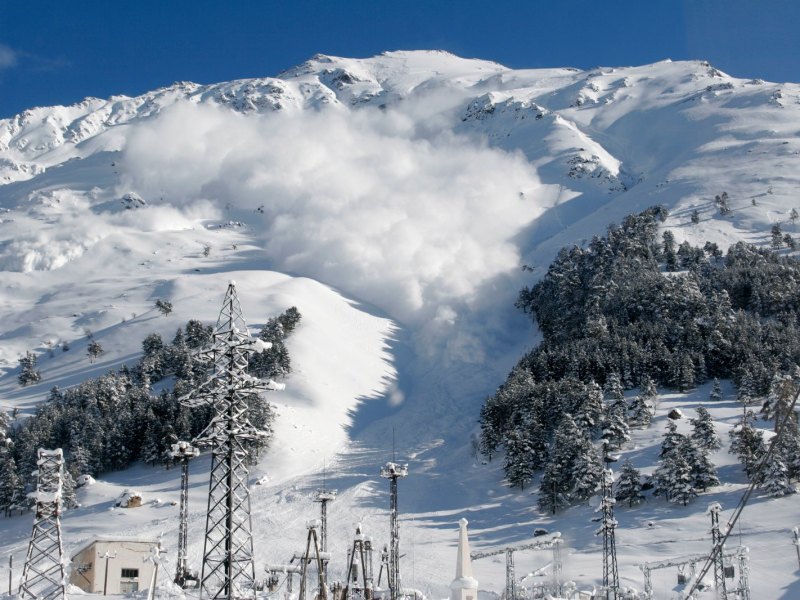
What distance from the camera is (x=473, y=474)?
94875mm

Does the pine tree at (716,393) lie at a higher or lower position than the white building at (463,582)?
higher

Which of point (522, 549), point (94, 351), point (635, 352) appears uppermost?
point (94, 351)

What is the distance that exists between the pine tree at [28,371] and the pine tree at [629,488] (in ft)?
334

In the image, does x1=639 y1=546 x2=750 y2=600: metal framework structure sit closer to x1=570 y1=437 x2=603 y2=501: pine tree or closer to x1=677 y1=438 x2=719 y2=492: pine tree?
x1=677 y1=438 x2=719 y2=492: pine tree

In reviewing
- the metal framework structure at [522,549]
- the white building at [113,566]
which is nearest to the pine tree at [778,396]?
the metal framework structure at [522,549]

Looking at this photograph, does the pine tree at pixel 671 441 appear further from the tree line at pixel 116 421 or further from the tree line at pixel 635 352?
the tree line at pixel 116 421

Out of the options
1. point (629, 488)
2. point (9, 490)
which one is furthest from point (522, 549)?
point (9, 490)

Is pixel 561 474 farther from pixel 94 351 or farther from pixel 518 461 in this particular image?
pixel 94 351

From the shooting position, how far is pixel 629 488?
77062 millimetres

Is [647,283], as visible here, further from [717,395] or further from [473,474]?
[473,474]

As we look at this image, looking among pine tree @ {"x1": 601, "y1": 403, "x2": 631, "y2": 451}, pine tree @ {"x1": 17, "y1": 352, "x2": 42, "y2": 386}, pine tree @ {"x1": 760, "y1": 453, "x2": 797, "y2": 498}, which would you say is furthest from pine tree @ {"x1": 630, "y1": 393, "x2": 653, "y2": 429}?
pine tree @ {"x1": 17, "y1": 352, "x2": 42, "y2": 386}

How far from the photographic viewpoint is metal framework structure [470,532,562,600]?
55.3 meters

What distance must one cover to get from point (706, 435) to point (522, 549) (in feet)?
80.5

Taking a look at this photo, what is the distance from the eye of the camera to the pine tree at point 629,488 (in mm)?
77125
